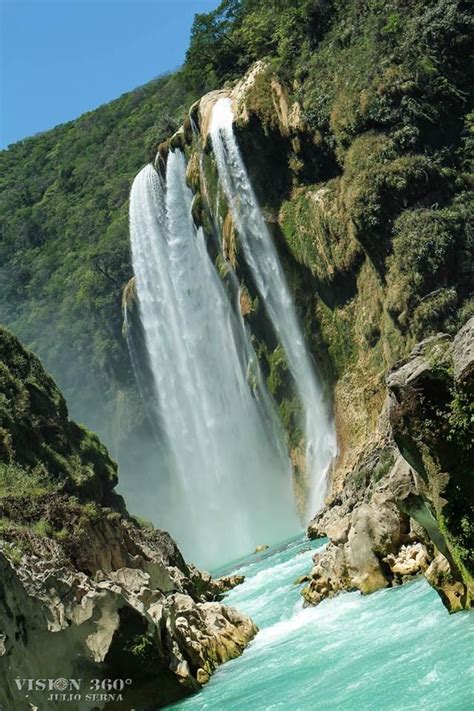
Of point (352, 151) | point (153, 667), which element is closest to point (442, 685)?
point (153, 667)

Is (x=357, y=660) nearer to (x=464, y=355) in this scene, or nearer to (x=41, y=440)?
(x=464, y=355)

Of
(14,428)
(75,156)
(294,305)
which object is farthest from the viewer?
(75,156)

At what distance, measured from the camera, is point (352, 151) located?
118 ft

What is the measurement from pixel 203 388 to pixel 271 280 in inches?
432

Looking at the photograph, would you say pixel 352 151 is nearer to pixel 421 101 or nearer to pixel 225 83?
pixel 421 101

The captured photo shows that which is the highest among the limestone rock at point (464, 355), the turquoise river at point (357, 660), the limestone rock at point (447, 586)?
the limestone rock at point (464, 355)

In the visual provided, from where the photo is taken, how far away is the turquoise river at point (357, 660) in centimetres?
1054

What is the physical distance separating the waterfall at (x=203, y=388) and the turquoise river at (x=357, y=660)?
28614 millimetres

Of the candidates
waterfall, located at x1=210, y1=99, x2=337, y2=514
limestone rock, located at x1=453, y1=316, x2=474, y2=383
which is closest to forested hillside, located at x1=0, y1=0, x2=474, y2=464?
waterfall, located at x1=210, y1=99, x2=337, y2=514

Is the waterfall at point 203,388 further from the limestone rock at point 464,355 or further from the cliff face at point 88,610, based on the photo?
the limestone rock at point 464,355

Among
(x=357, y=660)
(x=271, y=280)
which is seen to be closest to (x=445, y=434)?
(x=357, y=660)

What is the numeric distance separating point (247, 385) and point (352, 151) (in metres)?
16.5

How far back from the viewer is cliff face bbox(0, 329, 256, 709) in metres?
13.5

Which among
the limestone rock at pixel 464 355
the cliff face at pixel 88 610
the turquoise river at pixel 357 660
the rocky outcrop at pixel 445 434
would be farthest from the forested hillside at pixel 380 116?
the limestone rock at pixel 464 355
